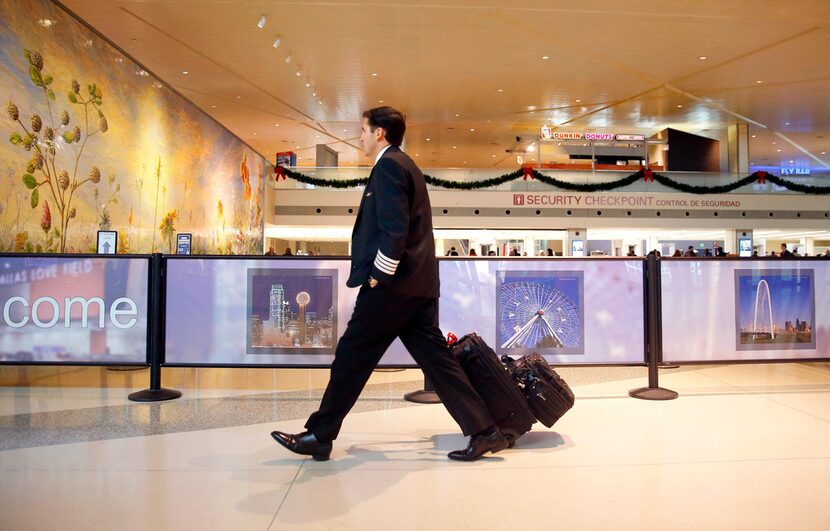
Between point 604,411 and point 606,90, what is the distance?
14405mm

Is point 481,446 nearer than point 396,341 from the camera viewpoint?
Yes

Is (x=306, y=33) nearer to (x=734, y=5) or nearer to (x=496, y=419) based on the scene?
(x=734, y=5)

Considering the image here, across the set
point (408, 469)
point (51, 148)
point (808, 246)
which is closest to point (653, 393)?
point (408, 469)

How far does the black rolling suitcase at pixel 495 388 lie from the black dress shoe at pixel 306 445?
30.0 inches

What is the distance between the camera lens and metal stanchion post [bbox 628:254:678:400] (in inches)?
171

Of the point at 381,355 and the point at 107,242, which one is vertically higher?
the point at 107,242

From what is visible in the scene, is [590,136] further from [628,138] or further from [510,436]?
[510,436]

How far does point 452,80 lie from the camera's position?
15.5 m

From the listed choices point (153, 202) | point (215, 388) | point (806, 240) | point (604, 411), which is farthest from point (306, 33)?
point (806, 240)

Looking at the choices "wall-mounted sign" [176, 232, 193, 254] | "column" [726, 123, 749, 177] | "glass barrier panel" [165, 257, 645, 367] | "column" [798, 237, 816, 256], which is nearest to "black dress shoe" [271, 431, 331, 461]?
"glass barrier panel" [165, 257, 645, 367]

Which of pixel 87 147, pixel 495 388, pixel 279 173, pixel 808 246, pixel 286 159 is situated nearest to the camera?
pixel 495 388

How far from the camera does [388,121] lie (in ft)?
9.57

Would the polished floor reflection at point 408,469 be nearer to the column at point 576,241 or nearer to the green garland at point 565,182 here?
the column at point 576,241

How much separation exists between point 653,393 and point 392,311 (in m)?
2.41
